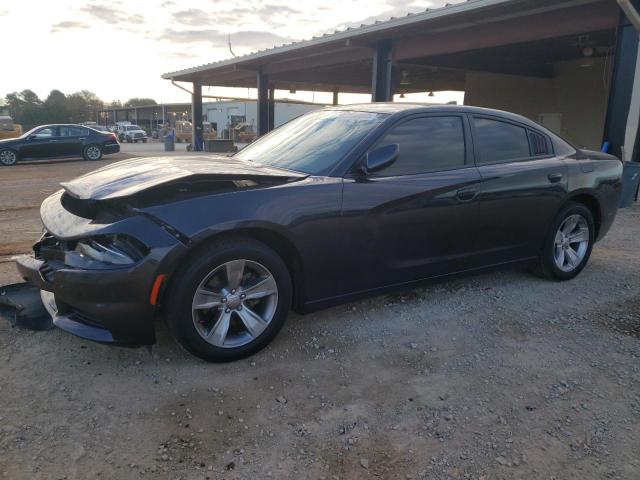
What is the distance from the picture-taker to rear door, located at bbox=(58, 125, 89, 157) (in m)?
18.2

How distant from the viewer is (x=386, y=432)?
2.54m

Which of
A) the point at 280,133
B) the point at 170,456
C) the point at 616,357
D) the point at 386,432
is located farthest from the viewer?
the point at 280,133

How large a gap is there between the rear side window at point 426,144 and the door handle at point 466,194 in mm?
206

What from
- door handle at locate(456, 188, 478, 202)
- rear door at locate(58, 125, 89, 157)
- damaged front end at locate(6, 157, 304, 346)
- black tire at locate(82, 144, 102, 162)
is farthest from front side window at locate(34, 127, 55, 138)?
door handle at locate(456, 188, 478, 202)

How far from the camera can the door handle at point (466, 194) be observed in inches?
152

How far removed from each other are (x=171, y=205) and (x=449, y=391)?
1.92 meters

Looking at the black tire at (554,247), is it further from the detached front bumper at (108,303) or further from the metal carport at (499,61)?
the metal carport at (499,61)

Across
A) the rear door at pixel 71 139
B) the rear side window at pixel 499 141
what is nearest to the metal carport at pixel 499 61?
the rear side window at pixel 499 141

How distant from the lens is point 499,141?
4.28 m

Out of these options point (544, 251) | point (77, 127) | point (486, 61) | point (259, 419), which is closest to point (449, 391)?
point (259, 419)

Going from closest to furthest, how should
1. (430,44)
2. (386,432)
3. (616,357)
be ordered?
(386,432)
(616,357)
(430,44)

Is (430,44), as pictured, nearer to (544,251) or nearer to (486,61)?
(486,61)

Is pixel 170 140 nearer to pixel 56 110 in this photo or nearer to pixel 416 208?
pixel 416 208

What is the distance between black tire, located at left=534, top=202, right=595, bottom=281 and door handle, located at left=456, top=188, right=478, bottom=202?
1.09 meters
